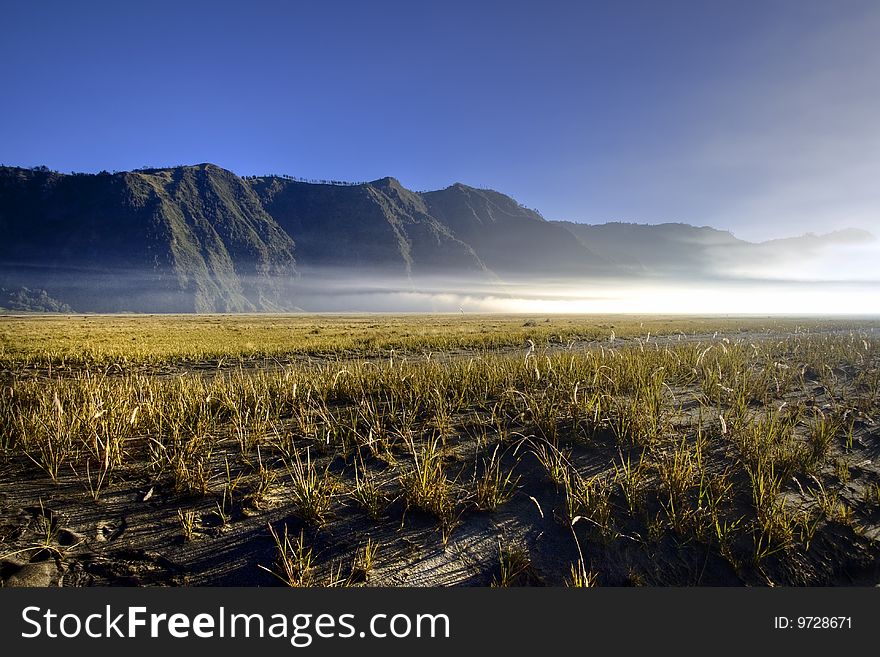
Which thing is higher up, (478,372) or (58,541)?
(478,372)

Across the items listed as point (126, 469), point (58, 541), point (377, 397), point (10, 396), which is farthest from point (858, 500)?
point (10, 396)

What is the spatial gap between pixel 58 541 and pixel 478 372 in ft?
22.2

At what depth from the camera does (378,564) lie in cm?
307

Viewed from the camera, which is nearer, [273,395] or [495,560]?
[495,560]

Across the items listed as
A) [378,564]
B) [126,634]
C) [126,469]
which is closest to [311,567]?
[378,564]

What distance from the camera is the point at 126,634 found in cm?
242

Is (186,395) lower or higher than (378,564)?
higher

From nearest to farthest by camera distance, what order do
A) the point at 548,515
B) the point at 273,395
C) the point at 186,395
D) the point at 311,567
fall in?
1. the point at 311,567
2. the point at 548,515
3. the point at 186,395
4. the point at 273,395

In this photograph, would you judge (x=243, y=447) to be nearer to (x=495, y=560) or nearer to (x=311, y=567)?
(x=311, y=567)

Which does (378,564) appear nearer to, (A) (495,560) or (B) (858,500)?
(A) (495,560)

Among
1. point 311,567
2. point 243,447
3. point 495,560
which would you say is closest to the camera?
point 311,567

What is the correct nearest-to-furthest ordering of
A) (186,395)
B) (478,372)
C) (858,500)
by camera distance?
(858,500)
(186,395)
(478,372)

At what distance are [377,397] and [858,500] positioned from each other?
6.63 metres

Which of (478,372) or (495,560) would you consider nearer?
(495,560)
